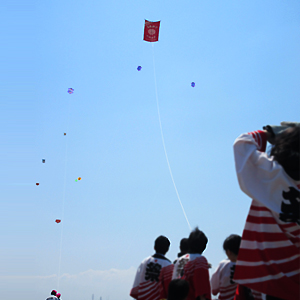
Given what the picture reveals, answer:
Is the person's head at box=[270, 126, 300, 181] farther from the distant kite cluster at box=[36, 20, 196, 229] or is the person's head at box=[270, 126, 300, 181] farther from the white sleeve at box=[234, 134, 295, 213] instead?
the distant kite cluster at box=[36, 20, 196, 229]

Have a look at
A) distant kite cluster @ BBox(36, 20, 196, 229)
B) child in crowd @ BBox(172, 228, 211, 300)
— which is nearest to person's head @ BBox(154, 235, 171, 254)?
child in crowd @ BBox(172, 228, 211, 300)

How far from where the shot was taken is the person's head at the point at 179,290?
340 centimetres

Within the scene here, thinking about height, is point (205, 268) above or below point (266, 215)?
below

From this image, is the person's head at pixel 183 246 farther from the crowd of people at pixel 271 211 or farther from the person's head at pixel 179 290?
the crowd of people at pixel 271 211

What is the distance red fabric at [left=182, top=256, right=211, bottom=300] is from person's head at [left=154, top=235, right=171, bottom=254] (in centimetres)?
84

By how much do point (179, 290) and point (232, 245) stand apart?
827mm

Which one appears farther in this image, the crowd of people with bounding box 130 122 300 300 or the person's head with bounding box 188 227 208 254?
the person's head with bounding box 188 227 208 254

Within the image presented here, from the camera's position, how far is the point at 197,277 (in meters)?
3.64

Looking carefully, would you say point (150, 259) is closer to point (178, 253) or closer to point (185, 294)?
point (178, 253)

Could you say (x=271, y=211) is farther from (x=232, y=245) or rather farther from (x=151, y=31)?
(x=151, y=31)

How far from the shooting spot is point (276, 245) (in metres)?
2.47

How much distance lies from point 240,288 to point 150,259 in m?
2.00

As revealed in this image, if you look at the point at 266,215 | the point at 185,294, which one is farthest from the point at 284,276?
the point at 185,294

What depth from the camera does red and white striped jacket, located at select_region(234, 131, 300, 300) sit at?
2410mm
